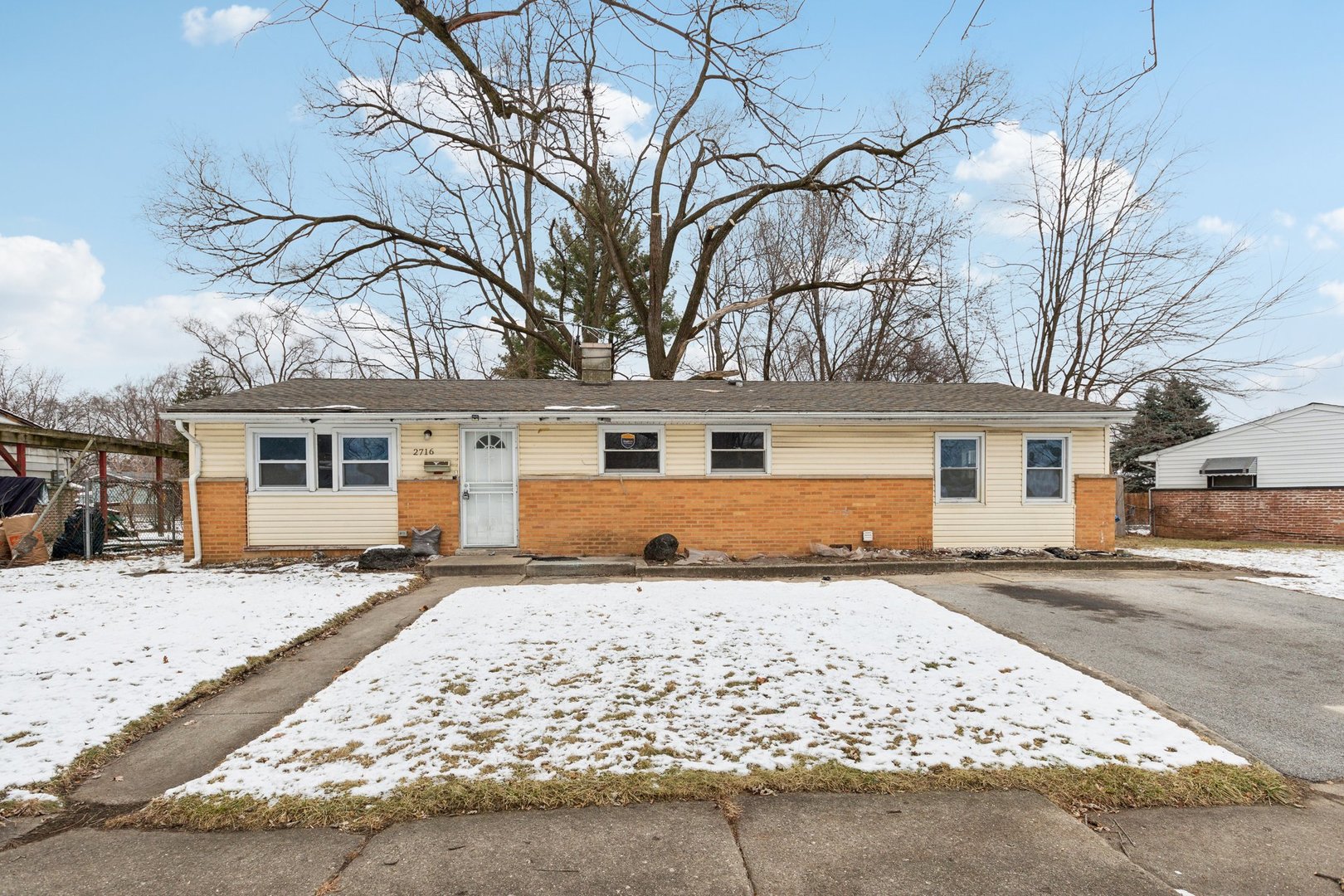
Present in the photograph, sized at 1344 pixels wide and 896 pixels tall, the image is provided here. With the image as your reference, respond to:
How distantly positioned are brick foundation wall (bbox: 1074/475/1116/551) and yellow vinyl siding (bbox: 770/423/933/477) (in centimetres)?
292

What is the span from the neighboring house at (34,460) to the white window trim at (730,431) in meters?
13.7

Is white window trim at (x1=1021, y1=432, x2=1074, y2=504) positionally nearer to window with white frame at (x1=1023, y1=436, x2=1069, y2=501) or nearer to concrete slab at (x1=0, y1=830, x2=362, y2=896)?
window with white frame at (x1=1023, y1=436, x2=1069, y2=501)

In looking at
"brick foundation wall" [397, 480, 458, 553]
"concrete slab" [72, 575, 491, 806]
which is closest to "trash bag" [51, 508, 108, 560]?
"brick foundation wall" [397, 480, 458, 553]

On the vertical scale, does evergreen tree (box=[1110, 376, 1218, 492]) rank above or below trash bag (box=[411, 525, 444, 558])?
above

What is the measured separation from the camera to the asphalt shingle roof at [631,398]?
11156mm

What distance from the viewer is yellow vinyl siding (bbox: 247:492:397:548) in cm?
1105

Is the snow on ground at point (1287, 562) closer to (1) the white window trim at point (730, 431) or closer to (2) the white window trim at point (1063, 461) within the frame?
(2) the white window trim at point (1063, 461)

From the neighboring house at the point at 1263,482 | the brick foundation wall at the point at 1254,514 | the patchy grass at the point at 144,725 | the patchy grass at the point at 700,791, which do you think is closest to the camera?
the patchy grass at the point at 700,791

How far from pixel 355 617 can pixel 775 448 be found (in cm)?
723

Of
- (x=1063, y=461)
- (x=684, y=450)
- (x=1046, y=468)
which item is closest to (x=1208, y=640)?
(x=1046, y=468)

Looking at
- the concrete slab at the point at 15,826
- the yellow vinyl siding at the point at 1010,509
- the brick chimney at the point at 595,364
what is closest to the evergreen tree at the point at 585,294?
the brick chimney at the point at 595,364

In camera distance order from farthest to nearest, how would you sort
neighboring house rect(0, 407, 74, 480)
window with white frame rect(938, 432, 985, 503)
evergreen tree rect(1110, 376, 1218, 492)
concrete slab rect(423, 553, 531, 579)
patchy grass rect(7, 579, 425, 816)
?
1. evergreen tree rect(1110, 376, 1218, 492)
2. neighboring house rect(0, 407, 74, 480)
3. window with white frame rect(938, 432, 985, 503)
4. concrete slab rect(423, 553, 531, 579)
5. patchy grass rect(7, 579, 425, 816)

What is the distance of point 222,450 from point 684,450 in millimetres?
7939

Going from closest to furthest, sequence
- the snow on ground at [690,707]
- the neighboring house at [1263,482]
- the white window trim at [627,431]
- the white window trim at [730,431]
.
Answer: the snow on ground at [690,707]
the white window trim at [627,431]
the white window trim at [730,431]
the neighboring house at [1263,482]
